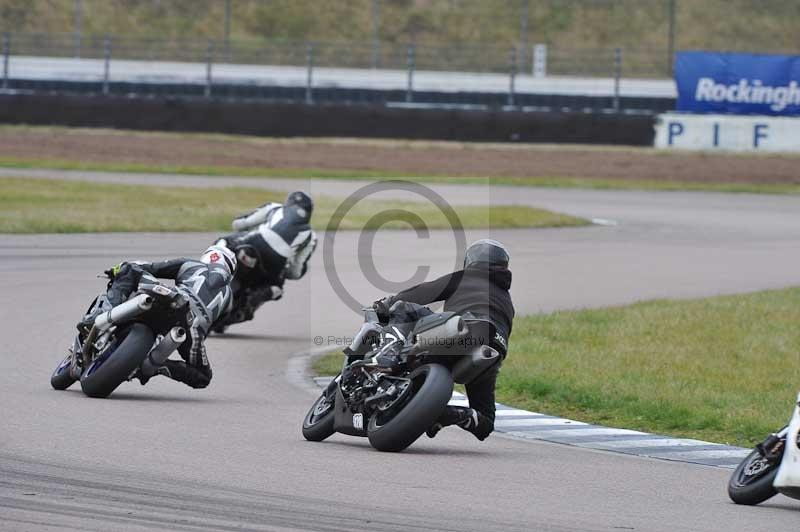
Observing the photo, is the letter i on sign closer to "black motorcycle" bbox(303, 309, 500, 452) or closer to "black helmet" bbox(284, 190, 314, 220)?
"black helmet" bbox(284, 190, 314, 220)

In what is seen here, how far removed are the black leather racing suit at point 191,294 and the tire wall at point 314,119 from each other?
2408 centimetres

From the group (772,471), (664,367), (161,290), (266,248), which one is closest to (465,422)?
(772,471)

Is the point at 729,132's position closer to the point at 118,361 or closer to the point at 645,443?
the point at 645,443

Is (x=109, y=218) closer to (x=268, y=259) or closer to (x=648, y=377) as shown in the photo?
(x=268, y=259)

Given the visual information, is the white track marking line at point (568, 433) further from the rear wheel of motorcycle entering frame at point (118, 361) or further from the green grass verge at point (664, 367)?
the rear wheel of motorcycle entering frame at point (118, 361)

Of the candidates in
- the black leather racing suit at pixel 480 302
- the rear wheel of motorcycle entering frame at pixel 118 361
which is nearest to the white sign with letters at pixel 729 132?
the rear wheel of motorcycle entering frame at pixel 118 361

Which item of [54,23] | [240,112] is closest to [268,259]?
[240,112]

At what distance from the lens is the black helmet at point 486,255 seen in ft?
29.1

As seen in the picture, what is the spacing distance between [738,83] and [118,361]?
26891mm

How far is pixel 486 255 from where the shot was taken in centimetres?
887

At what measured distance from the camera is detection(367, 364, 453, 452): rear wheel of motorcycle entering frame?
27.1 ft

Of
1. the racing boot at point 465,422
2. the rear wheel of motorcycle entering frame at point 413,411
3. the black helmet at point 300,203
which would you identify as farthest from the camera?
the black helmet at point 300,203

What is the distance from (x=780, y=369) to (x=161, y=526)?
723 centimetres

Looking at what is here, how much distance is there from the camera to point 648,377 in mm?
11727
